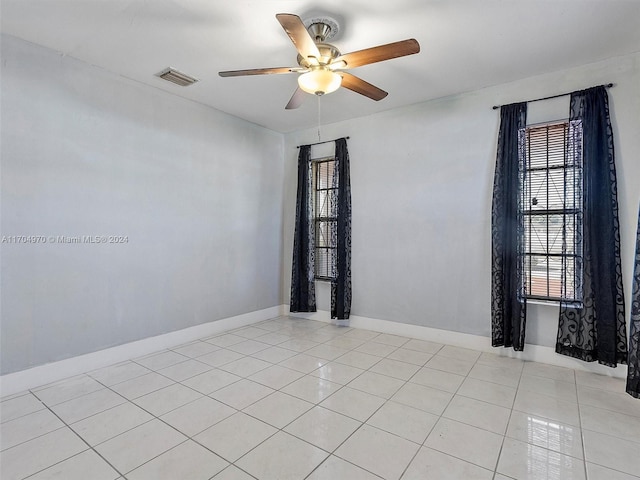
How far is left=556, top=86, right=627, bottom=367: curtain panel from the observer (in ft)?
9.21

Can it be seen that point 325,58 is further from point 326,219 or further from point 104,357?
point 104,357

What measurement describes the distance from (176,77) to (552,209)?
3.96 m

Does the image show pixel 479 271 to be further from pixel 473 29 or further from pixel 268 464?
pixel 268 464

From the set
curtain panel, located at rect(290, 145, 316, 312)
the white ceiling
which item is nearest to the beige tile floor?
curtain panel, located at rect(290, 145, 316, 312)

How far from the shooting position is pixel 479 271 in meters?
3.55

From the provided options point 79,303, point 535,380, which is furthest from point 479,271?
point 79,303

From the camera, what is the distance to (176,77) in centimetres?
324

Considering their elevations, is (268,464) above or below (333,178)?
below

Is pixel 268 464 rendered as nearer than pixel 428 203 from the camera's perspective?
Yes

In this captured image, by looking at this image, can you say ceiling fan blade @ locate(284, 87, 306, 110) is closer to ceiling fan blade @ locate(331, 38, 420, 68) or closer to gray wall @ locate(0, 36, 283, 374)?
ceiling fan blade @ locate(331, 38, 420, 68)

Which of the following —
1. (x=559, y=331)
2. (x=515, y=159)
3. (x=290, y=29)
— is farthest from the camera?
(x=515, y=159)

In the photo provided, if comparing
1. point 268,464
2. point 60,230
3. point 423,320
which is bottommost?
point 268,464

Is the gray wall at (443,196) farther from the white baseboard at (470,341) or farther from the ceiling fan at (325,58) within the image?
the ceiling fan at (325,58)

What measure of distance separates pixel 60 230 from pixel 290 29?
8.49 feet
